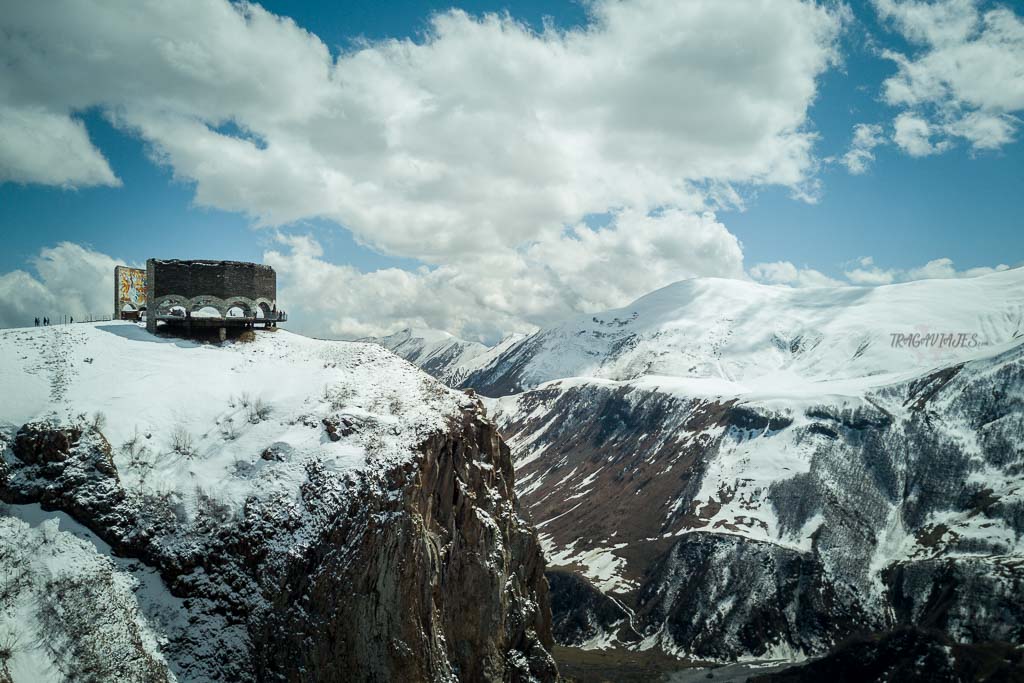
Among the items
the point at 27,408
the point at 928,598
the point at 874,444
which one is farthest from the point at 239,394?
the point at 874,444

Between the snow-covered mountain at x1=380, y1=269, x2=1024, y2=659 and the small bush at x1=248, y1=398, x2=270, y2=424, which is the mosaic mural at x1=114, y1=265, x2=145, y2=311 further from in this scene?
the snow-covered mountain at x1=380, y1=269, x2=1024, y2=659

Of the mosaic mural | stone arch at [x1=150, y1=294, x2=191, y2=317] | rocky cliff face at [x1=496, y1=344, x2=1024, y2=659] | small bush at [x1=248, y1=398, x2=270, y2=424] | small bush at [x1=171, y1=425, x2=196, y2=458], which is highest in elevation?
the mosaic mural

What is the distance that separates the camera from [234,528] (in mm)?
33656

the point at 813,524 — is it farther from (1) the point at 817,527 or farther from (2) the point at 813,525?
(1) the point at 817,527

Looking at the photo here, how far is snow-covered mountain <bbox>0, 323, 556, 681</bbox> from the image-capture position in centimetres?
3067

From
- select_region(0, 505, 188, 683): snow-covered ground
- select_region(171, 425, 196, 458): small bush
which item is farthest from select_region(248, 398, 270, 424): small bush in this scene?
select_region(0, 505, 188, 683): snow-covered ground

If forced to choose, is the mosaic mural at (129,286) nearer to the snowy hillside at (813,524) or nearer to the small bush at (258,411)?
the small bush at (258,411)

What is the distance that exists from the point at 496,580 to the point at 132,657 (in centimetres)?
2016

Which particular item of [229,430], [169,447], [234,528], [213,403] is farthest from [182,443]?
[234,528]

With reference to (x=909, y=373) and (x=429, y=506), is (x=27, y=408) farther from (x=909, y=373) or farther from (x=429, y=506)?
(x=909, y=373)

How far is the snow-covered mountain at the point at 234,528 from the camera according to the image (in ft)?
101

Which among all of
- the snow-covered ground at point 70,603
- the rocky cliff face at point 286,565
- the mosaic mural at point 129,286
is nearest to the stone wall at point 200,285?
the mosaic mural at point 129,286

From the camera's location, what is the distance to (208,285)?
48625 mm

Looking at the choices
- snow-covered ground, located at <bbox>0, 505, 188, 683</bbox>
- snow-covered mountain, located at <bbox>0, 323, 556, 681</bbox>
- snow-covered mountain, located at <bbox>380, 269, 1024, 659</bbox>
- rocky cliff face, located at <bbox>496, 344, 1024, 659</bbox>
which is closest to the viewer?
snow-covered ground, located at <bbox>0, 505, 188, 683</bbox>
